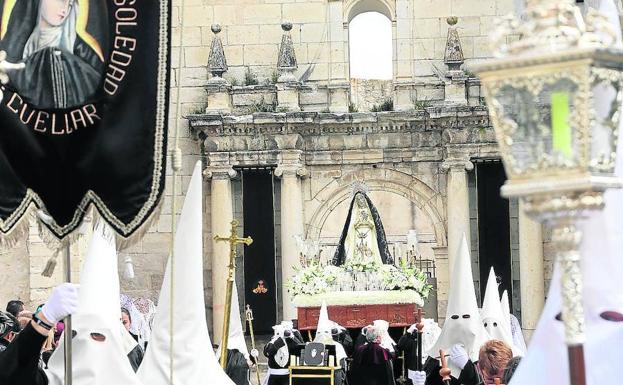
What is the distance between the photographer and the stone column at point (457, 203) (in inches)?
1120

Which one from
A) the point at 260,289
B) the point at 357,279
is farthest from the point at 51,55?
the point at 260,289

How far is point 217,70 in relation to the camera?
94.3ft


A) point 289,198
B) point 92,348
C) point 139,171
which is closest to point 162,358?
point 92,348

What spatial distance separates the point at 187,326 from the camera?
10.6m

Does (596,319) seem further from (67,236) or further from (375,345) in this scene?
(375,345)

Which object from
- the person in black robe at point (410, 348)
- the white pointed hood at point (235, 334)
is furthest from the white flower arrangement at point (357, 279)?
the white pointed hood at point (235, 334)

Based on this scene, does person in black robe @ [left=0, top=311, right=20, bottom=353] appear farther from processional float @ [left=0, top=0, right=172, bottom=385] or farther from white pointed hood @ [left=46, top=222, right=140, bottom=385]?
processional float @ [left=0, top=0, right=172, bottom=385]

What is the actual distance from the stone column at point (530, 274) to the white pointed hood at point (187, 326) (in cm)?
1788

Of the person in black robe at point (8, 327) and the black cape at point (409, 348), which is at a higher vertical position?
the person in black robe at point (8, 327)

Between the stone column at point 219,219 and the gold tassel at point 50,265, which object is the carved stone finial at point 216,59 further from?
the gold tassel at point 50,265

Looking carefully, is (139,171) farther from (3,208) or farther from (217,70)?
(217,70)

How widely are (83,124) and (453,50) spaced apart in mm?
21607

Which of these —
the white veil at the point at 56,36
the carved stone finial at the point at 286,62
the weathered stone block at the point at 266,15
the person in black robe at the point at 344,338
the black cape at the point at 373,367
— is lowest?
the black cape at the point at 373,367

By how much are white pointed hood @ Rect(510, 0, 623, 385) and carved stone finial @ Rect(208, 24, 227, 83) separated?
23145 millimetres
